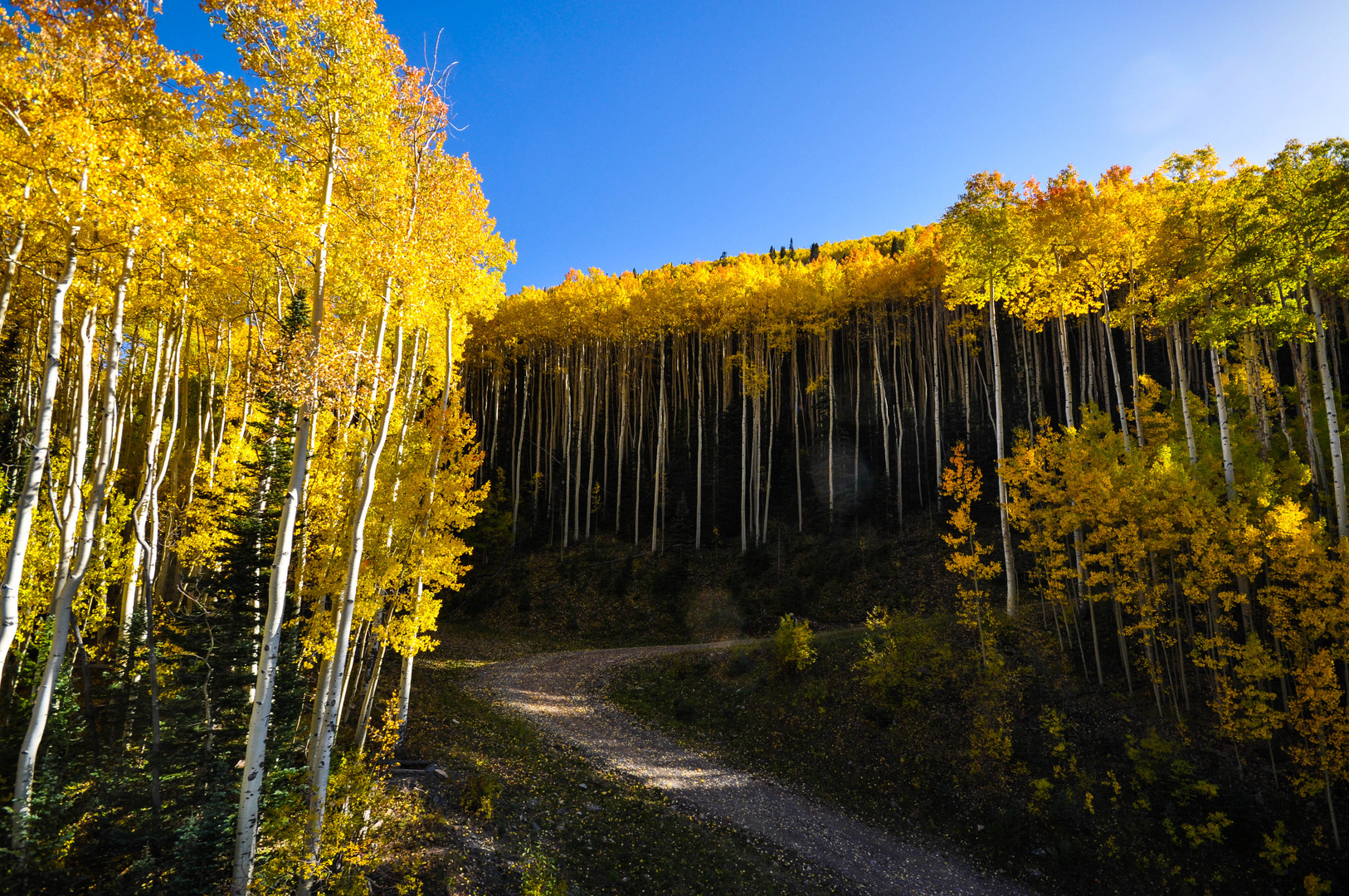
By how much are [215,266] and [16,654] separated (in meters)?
9.06

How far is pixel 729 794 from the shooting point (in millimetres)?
11578

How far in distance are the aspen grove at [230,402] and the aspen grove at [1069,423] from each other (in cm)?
1311

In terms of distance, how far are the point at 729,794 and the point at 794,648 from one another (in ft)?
16.3

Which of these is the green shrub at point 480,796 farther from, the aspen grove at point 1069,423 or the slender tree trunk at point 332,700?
the aspen grove at point 1069,423

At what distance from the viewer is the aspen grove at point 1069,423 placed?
1070 centimetres

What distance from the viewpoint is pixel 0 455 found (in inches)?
467

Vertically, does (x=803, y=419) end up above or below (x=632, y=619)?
above

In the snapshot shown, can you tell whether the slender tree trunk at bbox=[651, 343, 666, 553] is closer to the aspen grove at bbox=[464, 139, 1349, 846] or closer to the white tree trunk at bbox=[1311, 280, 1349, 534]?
the aspen grove at bbox=[464, 139, 1349, 846]

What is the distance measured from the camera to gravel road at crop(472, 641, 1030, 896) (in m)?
9.59

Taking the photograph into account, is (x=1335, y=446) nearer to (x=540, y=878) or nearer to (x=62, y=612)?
(x=540, y=878)

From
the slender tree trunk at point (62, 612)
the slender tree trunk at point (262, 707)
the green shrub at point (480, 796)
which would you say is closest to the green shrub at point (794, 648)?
the green shrub at point (480, 796)

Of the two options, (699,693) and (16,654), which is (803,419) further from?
(16,654)

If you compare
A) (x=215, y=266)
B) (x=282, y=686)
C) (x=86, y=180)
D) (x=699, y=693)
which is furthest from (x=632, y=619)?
(x=86, y=180)

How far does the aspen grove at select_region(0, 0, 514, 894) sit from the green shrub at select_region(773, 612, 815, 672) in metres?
9.99
